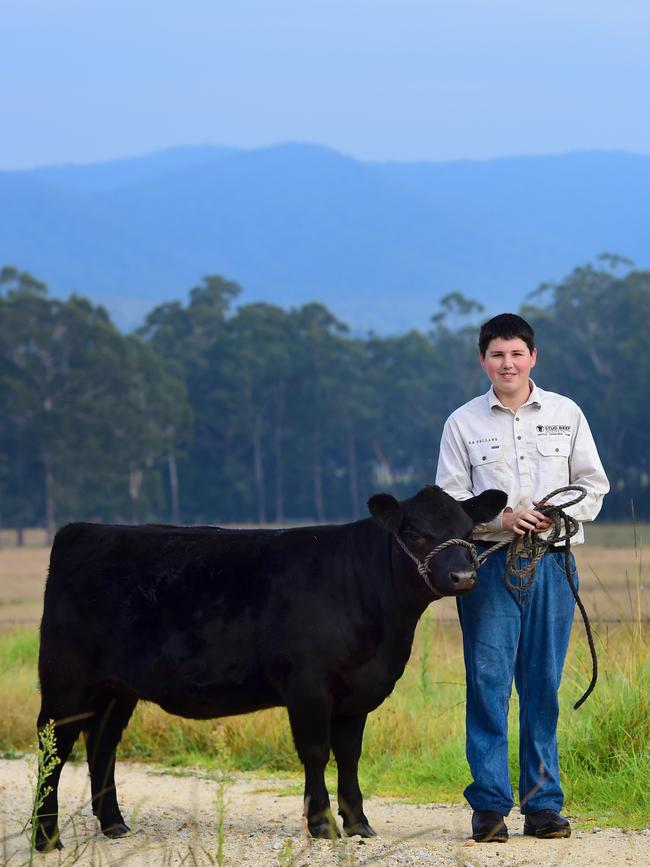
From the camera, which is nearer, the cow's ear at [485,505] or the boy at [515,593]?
the cow's ear at [485,505]

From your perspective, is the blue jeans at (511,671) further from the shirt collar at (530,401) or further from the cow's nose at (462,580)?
the shirt collar at (530,401)

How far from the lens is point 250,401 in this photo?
88438mm

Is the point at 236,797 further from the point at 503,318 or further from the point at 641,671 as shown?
the point at 503,318

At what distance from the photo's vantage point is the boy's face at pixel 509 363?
6.41 m

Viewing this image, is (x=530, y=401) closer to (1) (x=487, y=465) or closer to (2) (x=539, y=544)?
(1) (x=487, y=465)

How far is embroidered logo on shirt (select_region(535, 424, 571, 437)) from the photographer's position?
21.1ft

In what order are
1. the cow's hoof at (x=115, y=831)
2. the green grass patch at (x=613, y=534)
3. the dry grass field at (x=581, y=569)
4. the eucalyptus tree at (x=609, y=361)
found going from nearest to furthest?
the cow's hoof at (x=115, y=831), the dry grass field at (x=581, y=569), the green grass patch at (x=613, y=534), the eucalyptus tree at (x=609, y=361)

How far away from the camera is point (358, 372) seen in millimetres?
92375

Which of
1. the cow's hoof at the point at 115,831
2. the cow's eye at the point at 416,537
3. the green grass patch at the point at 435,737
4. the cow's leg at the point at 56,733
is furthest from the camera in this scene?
the green grass patch at the point at 435,737

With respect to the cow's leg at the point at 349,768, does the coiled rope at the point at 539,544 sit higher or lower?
higher

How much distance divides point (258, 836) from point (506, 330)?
255 cm

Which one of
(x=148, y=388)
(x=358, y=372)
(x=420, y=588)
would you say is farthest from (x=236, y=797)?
(x=358, y=372)

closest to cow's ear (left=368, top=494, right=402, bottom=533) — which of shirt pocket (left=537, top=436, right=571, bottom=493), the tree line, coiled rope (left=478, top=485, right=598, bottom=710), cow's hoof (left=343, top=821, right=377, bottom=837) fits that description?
coiled rope (left=478, top=485, right=598, bottom=710)

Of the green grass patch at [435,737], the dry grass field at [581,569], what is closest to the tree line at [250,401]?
the dry grass field at [581,569]
